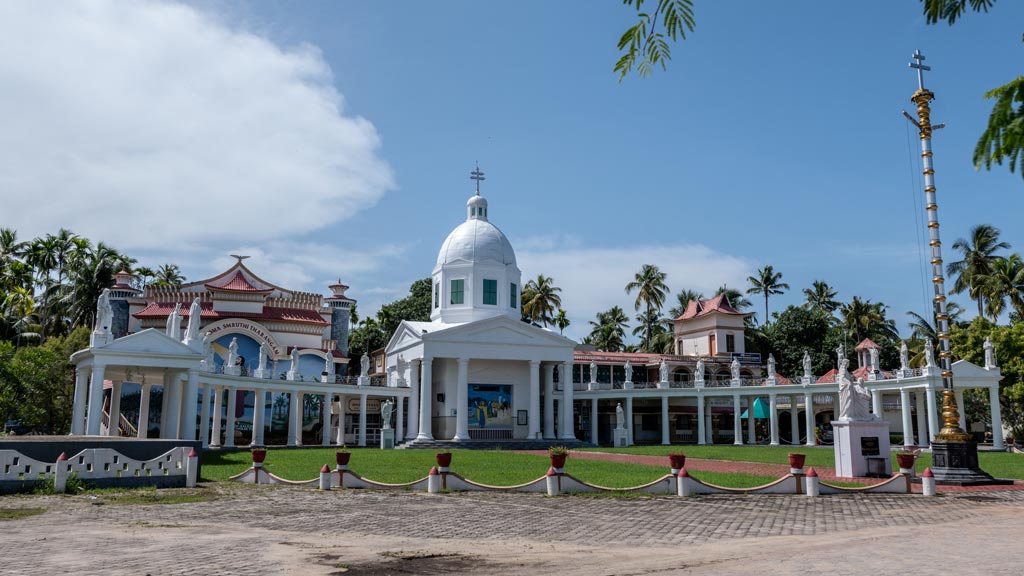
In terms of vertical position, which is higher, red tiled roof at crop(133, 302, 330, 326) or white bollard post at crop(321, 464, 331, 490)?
red tiled roof at crop(133, 302, 330, 326)

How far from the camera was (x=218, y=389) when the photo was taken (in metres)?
42.9

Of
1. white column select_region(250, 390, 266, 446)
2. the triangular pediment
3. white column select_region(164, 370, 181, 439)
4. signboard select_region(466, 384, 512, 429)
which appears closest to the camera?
the triangular pediment

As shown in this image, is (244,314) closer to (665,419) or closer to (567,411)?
(567,411)

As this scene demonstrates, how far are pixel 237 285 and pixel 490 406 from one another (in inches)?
785

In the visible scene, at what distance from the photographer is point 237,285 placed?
54469 millimetres

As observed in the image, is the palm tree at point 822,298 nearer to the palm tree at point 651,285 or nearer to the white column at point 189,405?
the palm tree at point 651,285

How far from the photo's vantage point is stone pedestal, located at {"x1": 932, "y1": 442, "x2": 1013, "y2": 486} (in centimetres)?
2088

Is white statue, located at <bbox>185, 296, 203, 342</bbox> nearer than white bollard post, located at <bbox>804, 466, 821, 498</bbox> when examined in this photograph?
No

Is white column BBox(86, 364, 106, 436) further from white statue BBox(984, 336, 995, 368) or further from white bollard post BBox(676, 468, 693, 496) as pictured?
white statue BBox(984, 336, 995, 368)

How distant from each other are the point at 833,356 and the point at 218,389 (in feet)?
165

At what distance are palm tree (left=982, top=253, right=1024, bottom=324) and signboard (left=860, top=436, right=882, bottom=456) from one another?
122 feet

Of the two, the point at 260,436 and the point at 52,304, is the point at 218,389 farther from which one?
the point at 52,304

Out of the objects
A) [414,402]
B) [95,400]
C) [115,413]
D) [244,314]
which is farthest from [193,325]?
[244,314]

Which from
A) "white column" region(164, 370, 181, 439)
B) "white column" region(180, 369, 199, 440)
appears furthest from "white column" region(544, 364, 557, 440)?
"white column" region(164, 370, 181, 439)
